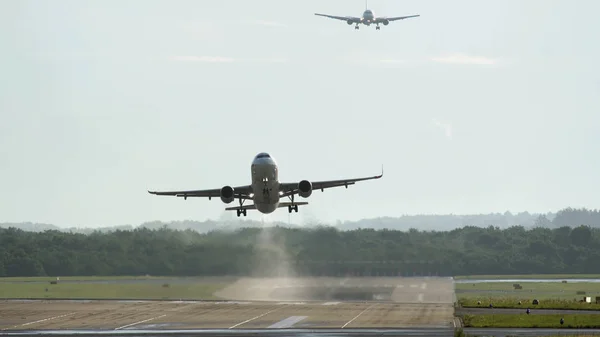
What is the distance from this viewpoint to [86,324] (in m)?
84.1

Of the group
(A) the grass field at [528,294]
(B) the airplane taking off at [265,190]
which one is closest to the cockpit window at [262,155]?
(B) the airplane taking off at [265,190]

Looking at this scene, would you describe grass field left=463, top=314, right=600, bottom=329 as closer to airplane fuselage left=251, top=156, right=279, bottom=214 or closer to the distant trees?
airplane fuselage left=251, top=156, right=279, bottom=214

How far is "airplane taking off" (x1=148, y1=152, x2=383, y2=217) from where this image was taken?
292 feet

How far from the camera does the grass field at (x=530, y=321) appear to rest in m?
77.9

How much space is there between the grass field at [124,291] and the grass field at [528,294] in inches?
1178

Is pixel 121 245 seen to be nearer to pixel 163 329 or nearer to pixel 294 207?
pixel 294 207

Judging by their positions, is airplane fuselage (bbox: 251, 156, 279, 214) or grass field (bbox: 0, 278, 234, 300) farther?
grass field (bbox: 0, 278, 234, 300)

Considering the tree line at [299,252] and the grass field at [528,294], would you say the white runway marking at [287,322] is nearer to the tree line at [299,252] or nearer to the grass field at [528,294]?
the grass field at [528,294]

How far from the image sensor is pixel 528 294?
11994 cm

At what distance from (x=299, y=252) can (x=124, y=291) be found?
21738 mm

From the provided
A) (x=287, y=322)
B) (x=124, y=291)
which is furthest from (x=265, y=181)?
(x=124, y=291)

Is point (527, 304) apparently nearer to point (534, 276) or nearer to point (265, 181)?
point (265, 181)

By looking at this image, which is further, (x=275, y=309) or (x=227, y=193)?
(x=275, y=309)

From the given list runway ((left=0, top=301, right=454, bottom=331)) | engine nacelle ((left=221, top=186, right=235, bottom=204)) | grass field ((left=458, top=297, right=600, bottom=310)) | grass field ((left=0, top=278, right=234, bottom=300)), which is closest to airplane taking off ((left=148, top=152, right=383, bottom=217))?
engine nacelle ((left=221, top=186, right=235, bottom=204))
